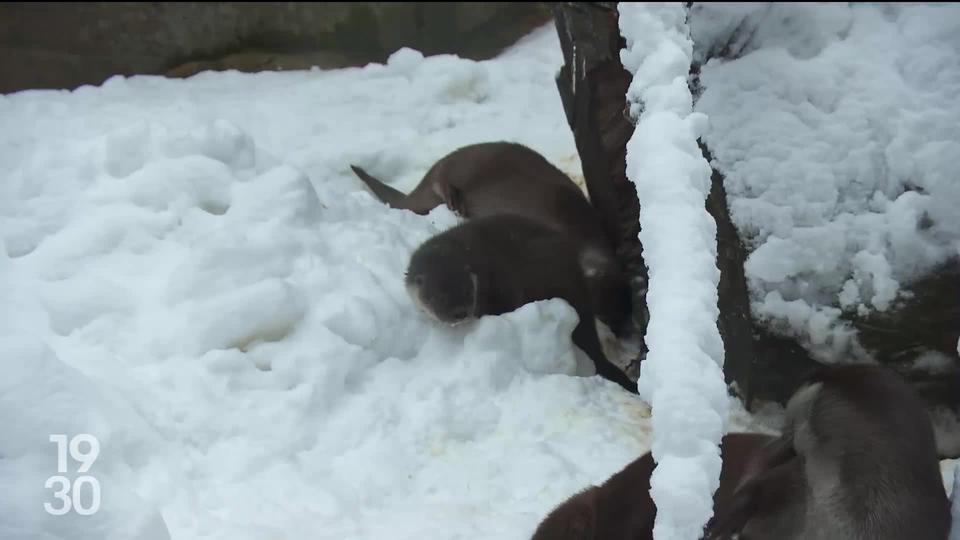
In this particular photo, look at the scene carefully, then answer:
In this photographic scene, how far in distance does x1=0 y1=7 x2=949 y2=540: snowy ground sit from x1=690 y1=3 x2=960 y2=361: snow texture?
0.47 meters

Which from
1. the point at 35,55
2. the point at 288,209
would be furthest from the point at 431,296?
the point at 35,55

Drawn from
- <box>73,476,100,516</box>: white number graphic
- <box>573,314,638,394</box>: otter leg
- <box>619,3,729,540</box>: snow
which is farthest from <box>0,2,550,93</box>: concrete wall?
<box>619,3,729,540</box>: snow

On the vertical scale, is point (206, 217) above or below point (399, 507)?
above

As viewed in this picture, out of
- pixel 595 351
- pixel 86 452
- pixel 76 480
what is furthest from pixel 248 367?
pixel 595 351

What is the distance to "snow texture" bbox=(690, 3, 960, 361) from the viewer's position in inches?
101

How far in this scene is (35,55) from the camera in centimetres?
497

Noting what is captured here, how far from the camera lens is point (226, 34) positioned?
18.1ft

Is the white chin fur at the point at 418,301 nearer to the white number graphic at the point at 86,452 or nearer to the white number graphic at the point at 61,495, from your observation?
the white number graphic at the point at 86,452

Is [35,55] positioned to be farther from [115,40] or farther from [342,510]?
[342,510]

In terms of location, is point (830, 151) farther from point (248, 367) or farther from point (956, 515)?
point (248, 367)

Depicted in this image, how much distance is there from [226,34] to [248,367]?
3490 mm

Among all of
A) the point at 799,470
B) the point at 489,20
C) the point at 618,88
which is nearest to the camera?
the point at 799,470

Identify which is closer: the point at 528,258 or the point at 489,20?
the point at 528,258

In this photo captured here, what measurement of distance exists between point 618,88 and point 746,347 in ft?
3.04
